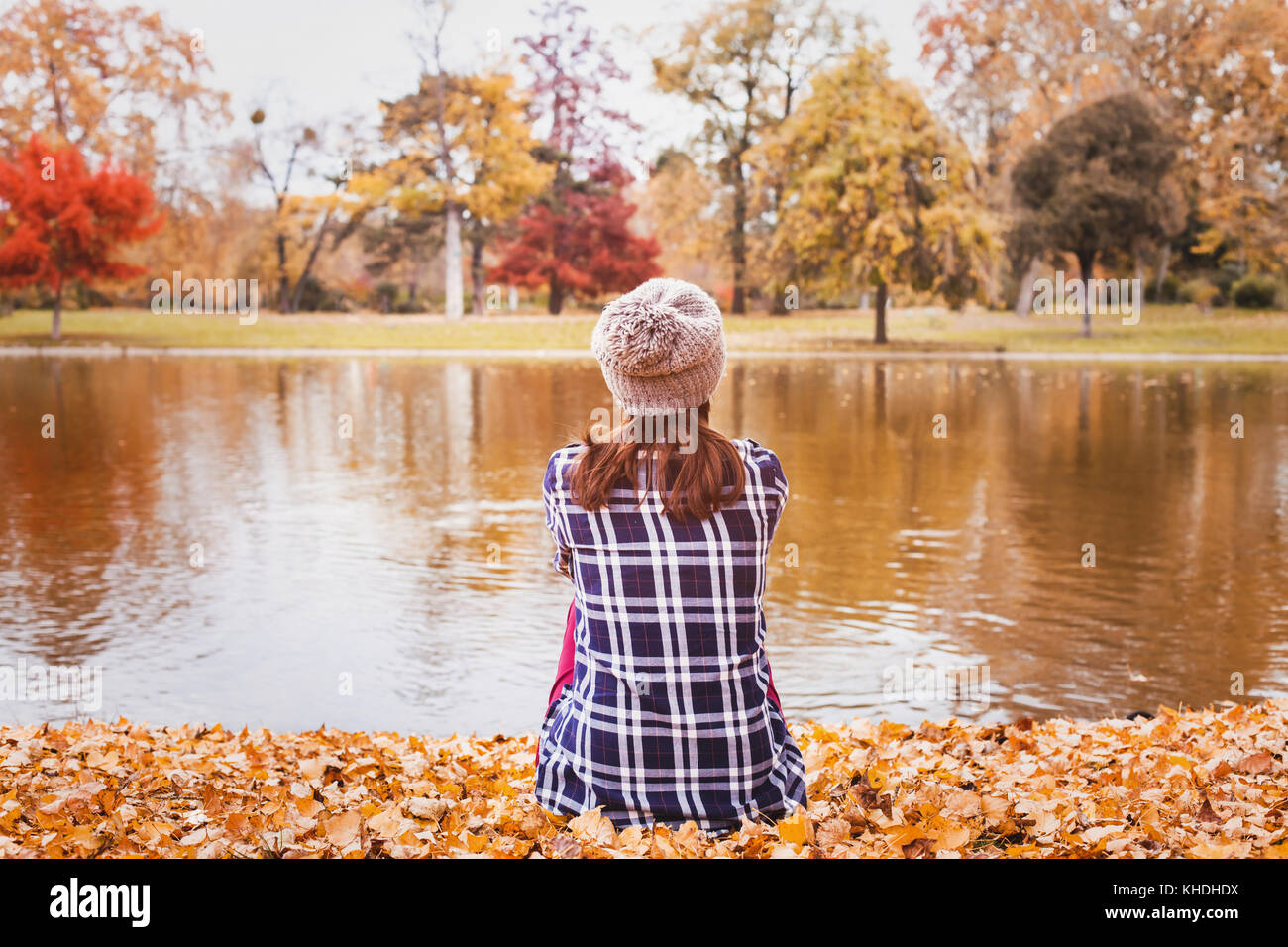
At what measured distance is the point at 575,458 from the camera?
273 cm

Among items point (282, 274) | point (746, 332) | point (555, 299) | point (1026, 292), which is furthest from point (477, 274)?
point (1026, 292)

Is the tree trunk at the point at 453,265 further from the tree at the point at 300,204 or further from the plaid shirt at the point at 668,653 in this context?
the plaid shirt at the point at 668,653

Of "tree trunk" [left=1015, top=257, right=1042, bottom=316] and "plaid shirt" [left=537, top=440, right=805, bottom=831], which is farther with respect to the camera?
"tree trunk" [left=1015, top=257, right=1042, bottom=316]

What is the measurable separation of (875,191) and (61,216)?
20891mm

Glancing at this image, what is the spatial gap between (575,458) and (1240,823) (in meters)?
1.97

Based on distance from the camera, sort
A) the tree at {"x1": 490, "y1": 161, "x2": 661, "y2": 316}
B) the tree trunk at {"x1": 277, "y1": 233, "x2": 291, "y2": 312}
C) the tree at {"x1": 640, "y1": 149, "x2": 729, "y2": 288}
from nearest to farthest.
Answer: the tree at {"x1": 640, "y1": 149, "x2": 729, "y2": 288}, the tree at {"x1": 490, "y1": 161, "x2": 661, "y2": 316}, the tree trunk at {"x1": 277, "y1": 233, "x2": 291, "y2": 312}

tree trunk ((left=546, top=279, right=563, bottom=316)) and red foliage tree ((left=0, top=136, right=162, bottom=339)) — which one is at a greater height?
red foliage tree ((left=0, top=136, right=162, bottom=339))

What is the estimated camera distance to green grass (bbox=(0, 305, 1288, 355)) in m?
32.1

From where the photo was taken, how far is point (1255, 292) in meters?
37.4

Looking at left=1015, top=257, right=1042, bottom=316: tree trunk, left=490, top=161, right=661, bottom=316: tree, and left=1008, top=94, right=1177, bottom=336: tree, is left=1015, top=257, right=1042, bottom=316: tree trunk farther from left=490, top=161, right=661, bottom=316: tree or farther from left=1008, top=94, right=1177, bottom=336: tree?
left=490, top=161, right=661, bottom=316: tree

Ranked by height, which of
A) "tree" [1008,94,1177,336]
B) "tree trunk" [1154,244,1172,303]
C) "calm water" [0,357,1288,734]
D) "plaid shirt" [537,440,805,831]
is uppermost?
"tree" [1008,94,1177,336]

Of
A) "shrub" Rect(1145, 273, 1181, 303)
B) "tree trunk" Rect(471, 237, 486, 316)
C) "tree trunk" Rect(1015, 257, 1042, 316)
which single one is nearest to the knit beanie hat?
"tree trunk" Rect(1015, 257, 1042, 316)
